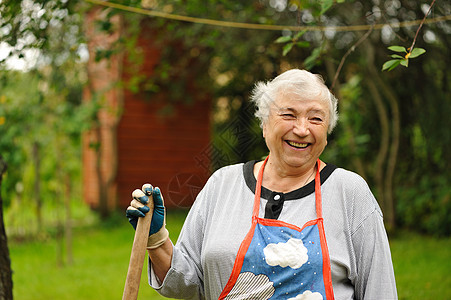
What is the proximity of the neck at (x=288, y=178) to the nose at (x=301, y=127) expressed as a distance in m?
0.15

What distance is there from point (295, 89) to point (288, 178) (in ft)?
1.19

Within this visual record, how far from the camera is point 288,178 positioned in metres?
2.18

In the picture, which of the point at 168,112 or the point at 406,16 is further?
the point at 168,112

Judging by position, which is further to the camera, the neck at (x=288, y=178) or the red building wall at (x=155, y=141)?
the red building wall at (x=155, y=141)

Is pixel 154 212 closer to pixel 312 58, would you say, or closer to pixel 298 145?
pixel 298 145

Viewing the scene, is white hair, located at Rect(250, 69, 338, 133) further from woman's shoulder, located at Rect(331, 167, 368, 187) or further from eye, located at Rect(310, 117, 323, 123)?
woman's shoulder, located at Rect(331, 167, 368, 187)

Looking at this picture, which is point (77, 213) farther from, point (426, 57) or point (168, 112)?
point (426, 57)

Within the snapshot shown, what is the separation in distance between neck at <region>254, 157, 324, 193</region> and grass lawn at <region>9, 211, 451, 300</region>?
176 centimetres

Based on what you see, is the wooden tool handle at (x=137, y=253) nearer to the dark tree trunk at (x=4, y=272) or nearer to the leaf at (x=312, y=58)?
the dark tree trunk at (x=4, y=272)

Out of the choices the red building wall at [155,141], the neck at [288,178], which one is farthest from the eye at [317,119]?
the red building wall at [155,141]

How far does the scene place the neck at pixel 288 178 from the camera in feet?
7.06

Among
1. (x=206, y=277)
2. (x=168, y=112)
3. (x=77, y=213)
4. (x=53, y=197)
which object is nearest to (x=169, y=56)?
(x=168, y=112)

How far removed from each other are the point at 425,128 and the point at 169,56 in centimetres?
470

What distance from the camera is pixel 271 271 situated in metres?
1.99
